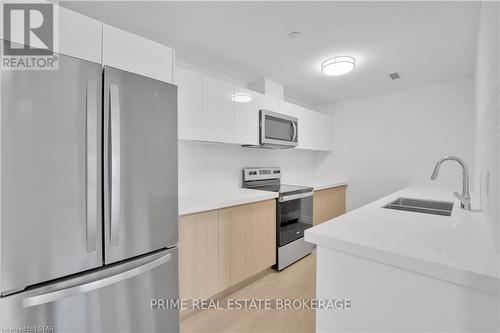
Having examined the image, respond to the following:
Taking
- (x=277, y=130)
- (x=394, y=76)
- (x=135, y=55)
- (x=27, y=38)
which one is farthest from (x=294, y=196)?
(x=27, y=38)

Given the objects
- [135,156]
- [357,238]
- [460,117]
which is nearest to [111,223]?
[135,156]

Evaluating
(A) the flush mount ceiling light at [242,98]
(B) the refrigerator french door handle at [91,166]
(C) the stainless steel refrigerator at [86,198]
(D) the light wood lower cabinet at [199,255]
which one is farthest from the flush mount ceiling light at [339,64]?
(B) the refrigerator french door handle at [91,166]

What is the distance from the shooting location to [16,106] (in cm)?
89

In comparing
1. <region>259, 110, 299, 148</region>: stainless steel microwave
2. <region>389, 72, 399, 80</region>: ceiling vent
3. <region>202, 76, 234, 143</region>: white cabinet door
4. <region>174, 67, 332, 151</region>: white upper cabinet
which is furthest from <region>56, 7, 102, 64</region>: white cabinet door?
<region>389, 72, 399, 80</region>: ceiling vent

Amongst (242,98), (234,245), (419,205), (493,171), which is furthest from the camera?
(242,98)

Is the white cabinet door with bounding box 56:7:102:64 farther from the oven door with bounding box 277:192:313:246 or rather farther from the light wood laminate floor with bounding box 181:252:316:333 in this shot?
the oven door with bounding box 277:192:313:246

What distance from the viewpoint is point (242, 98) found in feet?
7.84

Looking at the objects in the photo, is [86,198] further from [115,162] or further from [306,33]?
[306,33]

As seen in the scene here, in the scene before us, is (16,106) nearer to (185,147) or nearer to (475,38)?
(185,147)

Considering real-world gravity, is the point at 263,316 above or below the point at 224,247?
below

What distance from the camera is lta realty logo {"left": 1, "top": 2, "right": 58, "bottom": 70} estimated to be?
0.90 m

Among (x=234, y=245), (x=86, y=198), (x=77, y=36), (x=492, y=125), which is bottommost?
(x=234, y=245)

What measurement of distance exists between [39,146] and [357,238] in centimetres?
135

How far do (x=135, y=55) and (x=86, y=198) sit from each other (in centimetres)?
86
